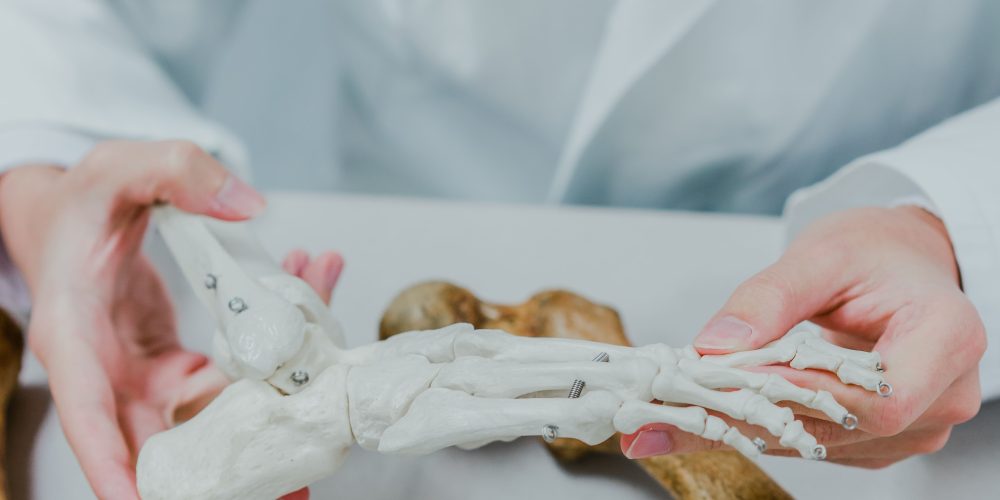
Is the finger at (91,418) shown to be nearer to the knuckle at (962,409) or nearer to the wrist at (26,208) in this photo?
the wrist at (26,208)

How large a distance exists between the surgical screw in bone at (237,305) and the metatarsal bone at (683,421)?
23cm

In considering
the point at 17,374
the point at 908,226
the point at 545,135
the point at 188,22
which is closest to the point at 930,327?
the point at 908,226

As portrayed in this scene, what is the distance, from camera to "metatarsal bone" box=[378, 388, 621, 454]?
1.38ft

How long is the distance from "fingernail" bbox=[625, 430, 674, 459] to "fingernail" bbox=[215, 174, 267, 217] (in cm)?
31

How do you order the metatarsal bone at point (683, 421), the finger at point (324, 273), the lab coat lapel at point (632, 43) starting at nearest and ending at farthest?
the metatarsal bone at point (683, 421), the finger at point (324, 273), the lab coat lapel at point (632, 43)

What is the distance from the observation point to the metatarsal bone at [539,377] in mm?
427

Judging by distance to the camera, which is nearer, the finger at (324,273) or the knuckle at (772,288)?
the knuckle at (772,288)

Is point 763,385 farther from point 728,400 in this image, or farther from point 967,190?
point 967,190

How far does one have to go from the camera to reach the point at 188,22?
37.1 inches

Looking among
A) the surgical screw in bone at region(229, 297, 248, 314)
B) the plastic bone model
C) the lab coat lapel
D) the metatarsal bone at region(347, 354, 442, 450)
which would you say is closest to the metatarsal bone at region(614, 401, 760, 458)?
the plastic bone model

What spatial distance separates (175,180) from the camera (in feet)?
1.92

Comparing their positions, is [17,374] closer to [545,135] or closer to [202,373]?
[202,373]

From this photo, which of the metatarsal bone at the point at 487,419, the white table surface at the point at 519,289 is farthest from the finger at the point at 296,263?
the metatarsal bone at the point at 487,419

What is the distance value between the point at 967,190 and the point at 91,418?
571 millimetres
